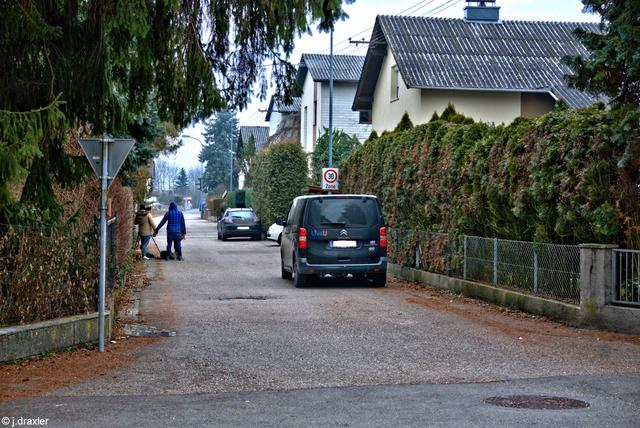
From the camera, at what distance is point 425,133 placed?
21609 mm

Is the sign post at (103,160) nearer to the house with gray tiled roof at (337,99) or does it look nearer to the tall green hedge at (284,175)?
the tall green hedge at (284,175)

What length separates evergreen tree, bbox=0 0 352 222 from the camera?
1053cm

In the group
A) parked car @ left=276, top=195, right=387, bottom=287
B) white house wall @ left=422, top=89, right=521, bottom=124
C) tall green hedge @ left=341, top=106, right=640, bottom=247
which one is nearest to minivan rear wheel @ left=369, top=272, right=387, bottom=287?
parked car @ left=276, top=195, right=387, bottom=287

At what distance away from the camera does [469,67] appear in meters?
37.1

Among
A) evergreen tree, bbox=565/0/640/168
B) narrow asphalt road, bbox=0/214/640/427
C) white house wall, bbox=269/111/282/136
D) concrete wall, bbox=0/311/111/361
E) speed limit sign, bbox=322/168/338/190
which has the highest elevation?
white house wall, bbox=269/111/282/136

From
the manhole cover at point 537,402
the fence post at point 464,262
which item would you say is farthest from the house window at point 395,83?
the manhole cover at point 537,402

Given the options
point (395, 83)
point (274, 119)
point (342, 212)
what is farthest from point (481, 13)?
point (274, 119)

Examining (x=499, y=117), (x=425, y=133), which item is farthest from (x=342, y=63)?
(x=425, y=133)

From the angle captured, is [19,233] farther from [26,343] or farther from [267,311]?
[267,311]

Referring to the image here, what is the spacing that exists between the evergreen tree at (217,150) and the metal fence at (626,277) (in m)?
120

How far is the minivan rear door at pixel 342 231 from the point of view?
64.8ft

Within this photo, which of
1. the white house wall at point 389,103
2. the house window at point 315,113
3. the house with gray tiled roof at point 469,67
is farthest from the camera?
the house window at point 315,113

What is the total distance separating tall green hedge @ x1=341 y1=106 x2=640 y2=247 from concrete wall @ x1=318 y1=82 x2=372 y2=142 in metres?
31.8

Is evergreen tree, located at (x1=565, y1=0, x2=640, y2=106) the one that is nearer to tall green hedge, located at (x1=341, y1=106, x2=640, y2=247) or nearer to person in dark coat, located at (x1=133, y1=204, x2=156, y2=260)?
tall green hedge, located at (x1=341, y1=106, x2=640, y2=247)
